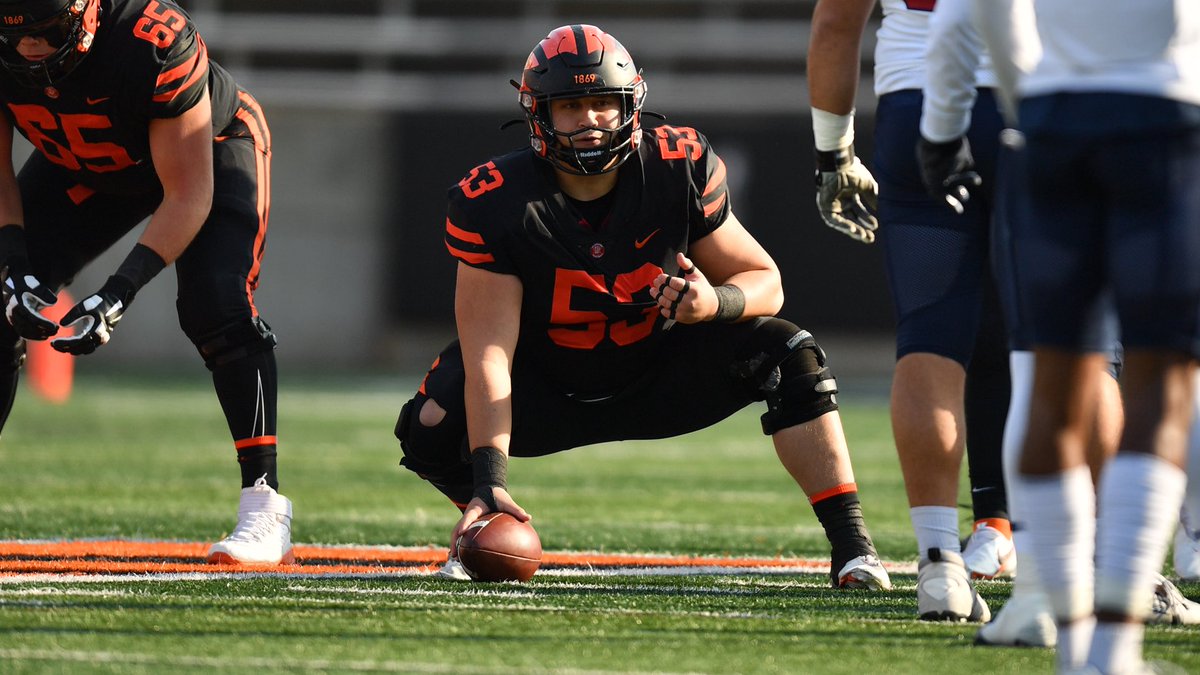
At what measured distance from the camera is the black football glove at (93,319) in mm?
4020

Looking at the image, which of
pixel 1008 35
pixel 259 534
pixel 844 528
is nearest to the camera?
pixel 1008 35

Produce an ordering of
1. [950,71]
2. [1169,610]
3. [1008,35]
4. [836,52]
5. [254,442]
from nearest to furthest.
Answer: [1008,35] < [950,71] < [1169,610] < [836,52] < [254,442]

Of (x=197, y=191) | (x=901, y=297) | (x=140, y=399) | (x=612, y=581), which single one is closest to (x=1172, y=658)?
(x=901, y=297)

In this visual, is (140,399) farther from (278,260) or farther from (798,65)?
(798,65)

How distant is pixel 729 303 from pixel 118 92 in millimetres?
1620

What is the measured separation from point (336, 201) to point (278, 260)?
0.97m

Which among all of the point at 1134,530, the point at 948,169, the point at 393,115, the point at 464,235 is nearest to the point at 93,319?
the point at 464,235

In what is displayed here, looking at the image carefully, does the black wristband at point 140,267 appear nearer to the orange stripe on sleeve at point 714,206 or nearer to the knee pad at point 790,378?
the orange stripe on sleeve at point 714,206

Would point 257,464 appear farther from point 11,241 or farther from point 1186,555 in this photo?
point 1186,555

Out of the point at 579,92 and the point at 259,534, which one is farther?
the point at 259,534

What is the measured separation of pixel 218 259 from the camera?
438cm

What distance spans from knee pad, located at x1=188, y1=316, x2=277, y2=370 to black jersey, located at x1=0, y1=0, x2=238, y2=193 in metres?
0.49

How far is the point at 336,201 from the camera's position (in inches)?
778

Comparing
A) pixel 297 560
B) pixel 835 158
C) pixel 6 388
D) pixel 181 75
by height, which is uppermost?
pixel 181 75
